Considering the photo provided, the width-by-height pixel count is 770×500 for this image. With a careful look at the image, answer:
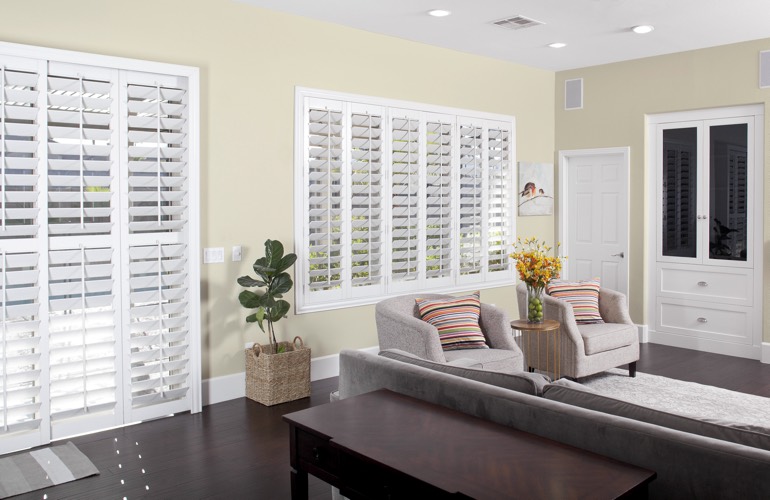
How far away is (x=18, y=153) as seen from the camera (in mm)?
4016

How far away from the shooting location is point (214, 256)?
16.2 ft

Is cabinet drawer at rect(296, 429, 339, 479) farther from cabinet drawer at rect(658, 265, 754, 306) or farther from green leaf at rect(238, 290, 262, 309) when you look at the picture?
cabinet drawer at rect(658, 265, 754, 306)

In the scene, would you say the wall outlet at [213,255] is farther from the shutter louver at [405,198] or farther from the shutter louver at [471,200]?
the shutter louver at [471,200]

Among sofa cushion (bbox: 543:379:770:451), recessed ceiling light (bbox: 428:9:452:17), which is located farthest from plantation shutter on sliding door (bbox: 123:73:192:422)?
sofa cushion (bbox: 543:379:770:451)

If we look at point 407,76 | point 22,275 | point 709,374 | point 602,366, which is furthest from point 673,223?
point 22,275

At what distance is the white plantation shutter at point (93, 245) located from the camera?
397 centimetres

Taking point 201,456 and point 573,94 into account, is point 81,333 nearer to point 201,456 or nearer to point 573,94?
point 201,456

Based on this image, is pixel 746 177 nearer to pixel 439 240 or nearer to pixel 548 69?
pixel 548 69

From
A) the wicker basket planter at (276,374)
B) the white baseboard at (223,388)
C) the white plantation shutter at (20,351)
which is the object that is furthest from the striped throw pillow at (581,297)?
the white plantation shutter at (20,351)

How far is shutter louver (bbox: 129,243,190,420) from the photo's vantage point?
4.46 meters

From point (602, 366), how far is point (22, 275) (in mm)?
4148

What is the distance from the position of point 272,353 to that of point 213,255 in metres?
0.85

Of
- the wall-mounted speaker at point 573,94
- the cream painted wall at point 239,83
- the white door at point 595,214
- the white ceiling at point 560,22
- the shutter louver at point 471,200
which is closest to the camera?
the cream painted wall at point 239,83

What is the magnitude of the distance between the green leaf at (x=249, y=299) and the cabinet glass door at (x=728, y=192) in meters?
4.51
